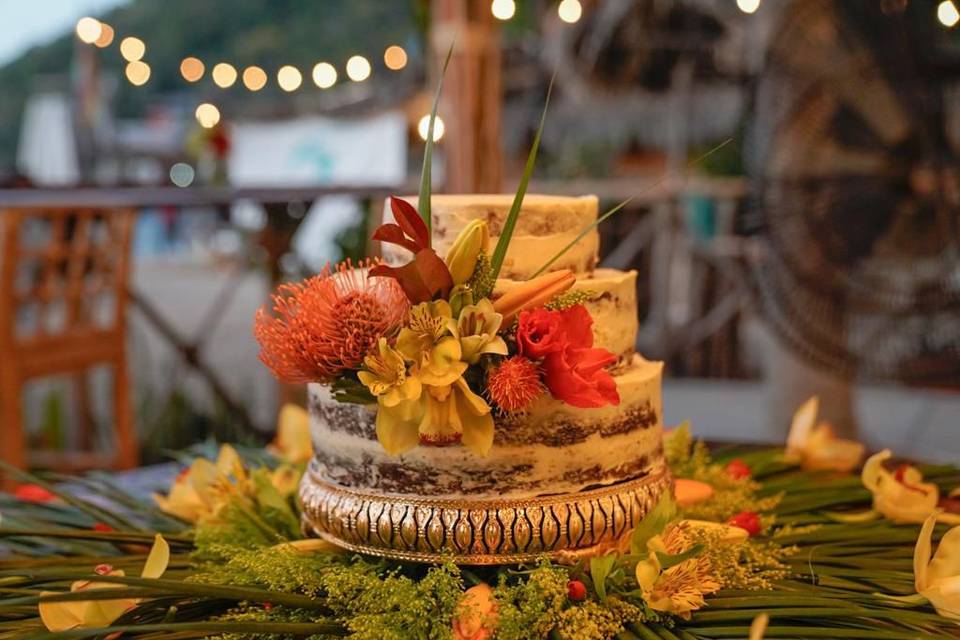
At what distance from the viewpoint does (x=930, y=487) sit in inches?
44.8

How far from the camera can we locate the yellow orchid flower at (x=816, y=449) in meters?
1.34

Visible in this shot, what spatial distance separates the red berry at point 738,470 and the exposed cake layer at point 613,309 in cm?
30

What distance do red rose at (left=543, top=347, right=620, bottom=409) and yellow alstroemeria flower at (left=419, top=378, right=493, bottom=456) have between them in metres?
0.06

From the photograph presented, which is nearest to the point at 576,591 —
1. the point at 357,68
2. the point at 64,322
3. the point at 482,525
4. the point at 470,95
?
the point at 482,525

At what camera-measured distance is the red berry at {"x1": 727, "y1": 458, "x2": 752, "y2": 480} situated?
1258mm

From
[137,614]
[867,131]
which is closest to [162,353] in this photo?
[867,131]

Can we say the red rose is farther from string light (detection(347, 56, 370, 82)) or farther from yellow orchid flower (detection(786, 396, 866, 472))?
string light (detection(347, 56, 370, 82))

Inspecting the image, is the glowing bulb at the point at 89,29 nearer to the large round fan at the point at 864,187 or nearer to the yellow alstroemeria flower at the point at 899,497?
the large round fan at the point at 864,187

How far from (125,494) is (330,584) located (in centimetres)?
49

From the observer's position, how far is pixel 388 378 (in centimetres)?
83

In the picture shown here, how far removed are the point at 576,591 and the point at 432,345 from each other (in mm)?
231

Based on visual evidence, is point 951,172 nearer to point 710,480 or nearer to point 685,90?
point 710,480

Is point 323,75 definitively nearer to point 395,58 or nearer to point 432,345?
point 395,58

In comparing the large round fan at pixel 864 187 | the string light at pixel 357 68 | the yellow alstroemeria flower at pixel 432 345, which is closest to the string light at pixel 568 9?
the string light at pixel 357 68
